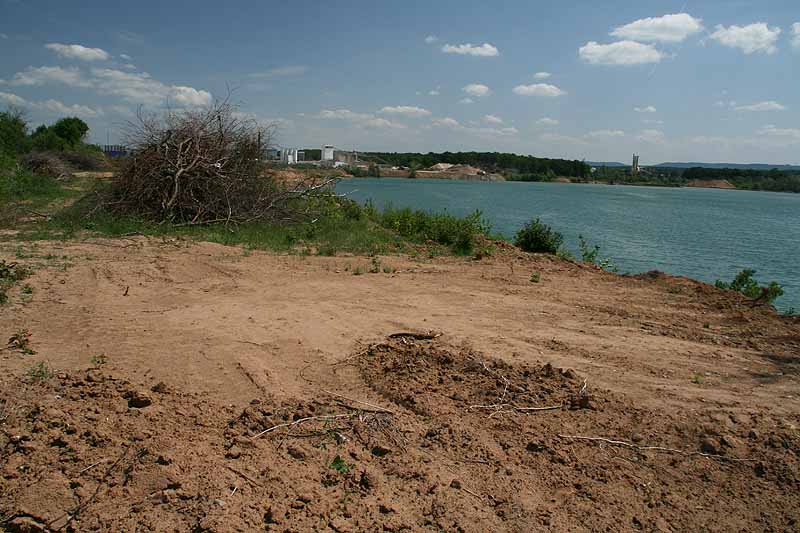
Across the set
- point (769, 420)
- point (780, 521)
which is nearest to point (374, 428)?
point (780, 521)

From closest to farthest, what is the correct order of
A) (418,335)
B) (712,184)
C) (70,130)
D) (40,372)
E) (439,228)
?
1. (40,372)
2. (418,335)
3. (439,228)
4. (70,130)
5. (712,184)

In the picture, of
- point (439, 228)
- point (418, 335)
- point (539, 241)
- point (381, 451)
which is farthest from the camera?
point (539, 241)

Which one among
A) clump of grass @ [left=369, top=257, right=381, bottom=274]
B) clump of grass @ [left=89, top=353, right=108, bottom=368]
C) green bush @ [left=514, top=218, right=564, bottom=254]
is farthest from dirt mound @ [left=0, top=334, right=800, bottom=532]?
green bush @ [left=514, top=218, right=564, bottom=254]

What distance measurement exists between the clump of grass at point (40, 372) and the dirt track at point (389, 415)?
9cm

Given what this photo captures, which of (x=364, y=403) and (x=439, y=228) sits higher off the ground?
(x=439, y=228)

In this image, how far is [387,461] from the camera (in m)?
3.62

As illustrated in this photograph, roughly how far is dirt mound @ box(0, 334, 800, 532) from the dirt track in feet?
0.05

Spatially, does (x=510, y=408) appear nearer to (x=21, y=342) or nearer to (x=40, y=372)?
(x=40, y=372)

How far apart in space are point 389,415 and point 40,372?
2760 mm

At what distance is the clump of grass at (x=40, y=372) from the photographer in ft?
14.7

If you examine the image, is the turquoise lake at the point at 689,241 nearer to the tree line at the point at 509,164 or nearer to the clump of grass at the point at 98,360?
the clump of grass at the point at 98,360

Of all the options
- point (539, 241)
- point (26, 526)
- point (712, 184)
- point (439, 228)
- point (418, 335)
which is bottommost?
point (26, 526)

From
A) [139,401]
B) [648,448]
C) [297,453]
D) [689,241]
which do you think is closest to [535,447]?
[648,448]

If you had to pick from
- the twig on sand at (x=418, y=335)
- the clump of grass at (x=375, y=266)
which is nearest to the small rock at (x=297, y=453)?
the twig on sand at (x=418, y=335)
